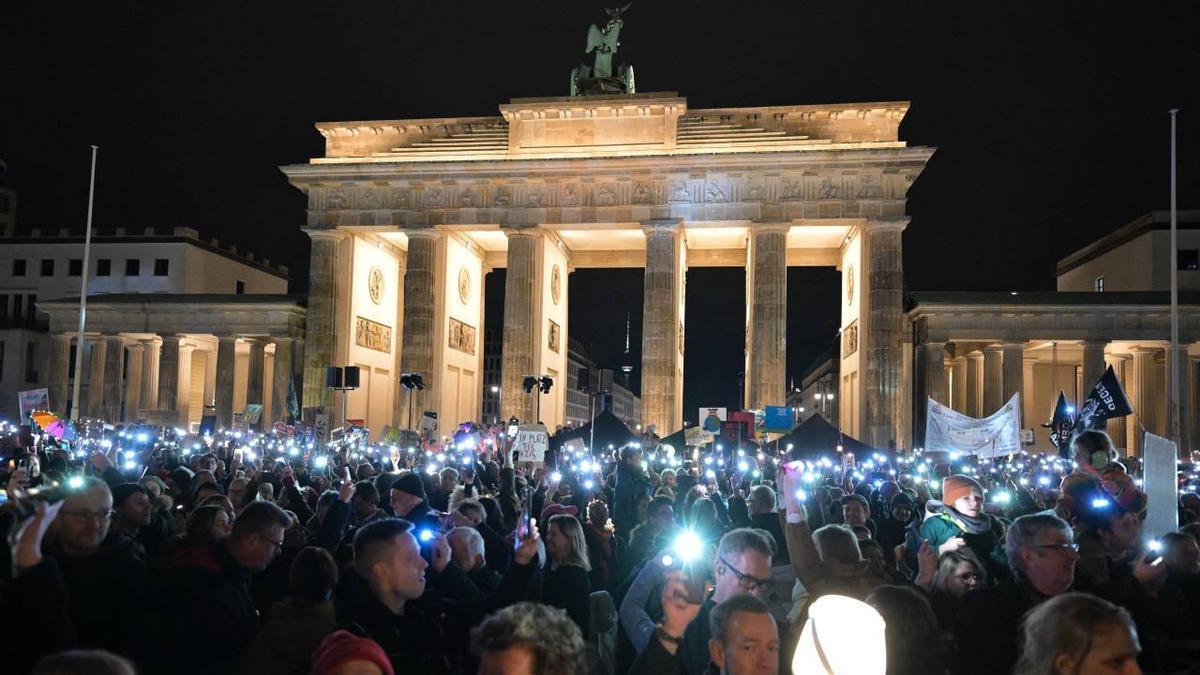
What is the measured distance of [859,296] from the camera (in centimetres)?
4316

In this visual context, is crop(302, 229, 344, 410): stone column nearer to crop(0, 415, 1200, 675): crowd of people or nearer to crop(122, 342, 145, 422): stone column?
crop(122, 342, 145, 422): stone column

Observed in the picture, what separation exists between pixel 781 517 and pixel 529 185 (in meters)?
37.3

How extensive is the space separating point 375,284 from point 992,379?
31.2 m

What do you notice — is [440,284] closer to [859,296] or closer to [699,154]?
[699,154]

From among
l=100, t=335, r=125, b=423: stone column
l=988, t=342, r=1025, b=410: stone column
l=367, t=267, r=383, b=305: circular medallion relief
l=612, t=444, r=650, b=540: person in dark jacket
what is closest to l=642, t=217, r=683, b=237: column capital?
l=367, t=267, r=383, b=305: circular medallion relief

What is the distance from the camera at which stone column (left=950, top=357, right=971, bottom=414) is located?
50.4 meters

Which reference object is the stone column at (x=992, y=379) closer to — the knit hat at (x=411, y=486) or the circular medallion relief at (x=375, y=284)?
the circular medallion relief at (x=375, y=284)

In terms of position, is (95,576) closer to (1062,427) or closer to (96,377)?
(1062,427)

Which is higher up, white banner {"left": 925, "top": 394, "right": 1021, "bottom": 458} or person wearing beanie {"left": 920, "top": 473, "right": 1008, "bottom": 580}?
white banner {"left": 925, "top": 394, "right": 1021, "bottom": 458}

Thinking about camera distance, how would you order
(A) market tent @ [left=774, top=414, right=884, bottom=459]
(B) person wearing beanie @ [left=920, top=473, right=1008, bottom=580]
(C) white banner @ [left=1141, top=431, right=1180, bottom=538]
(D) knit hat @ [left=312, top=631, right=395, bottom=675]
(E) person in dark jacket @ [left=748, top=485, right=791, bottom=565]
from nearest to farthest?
(D) knit hat @ [left=312, top=631, right=395, bottom=675] < (B) person wearing beanie @ [left=920, top=473, right=1008, bottom=580] < (C) white banner @ [left=1141, top=431, right=1180, bottom=538] < (E) person in dark jacket @ [left=748, top=485, right=791, bottom=565] < (A) market tent @ [left=774, top=414, right=884, bottom=459]

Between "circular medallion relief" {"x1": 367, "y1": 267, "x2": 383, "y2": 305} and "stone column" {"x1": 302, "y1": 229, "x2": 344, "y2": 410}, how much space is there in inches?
126

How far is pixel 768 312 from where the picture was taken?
42.2 m

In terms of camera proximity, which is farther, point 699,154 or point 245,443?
point 699,154

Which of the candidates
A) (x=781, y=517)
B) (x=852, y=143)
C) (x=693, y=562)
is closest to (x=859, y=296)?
(x=852, y=143)
